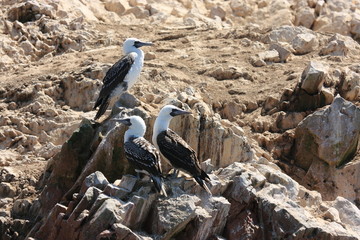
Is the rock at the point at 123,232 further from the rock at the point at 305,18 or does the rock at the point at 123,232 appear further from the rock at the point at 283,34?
the rock at the point at 305,18

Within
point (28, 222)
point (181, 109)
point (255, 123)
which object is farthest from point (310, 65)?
point (28, 222)

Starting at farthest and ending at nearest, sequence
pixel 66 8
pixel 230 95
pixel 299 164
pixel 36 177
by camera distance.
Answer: pixel 66 8 → pixel 230 95 → pixel 299 164 → pixel 36 177

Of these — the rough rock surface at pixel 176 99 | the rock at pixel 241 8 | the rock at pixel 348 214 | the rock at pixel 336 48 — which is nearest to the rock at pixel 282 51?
the rough rock surface at pixel 176 99

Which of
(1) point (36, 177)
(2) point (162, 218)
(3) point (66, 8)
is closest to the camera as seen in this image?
(2) point (162, 218)

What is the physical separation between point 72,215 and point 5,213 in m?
2.77

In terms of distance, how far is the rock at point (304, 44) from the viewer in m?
27.3

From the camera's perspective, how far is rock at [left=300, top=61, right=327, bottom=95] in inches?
902

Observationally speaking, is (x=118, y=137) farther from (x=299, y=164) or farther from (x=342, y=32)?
(x=342, y=32)

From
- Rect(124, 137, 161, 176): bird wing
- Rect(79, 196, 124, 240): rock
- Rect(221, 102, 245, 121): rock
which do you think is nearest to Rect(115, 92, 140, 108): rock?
Rect(124, 137, 161, 176): bird wing

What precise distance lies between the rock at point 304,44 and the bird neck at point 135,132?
1079 cm

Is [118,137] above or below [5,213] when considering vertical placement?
above

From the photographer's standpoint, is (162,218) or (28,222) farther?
(28,222)

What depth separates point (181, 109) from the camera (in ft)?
59.0

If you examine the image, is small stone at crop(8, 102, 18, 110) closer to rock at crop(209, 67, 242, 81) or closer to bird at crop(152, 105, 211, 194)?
rock at crop(209, 67, 242, 81)
